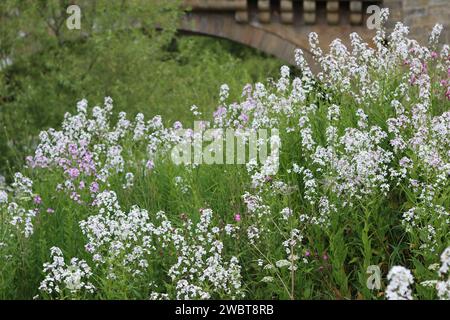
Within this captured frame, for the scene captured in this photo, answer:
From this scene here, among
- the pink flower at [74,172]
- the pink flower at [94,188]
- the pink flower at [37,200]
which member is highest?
the pink flower at [74,172]

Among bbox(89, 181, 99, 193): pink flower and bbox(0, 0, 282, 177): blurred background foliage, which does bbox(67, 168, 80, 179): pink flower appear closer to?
bbox(89, 181, 99, 193): pink flower

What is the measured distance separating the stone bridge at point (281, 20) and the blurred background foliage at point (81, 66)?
149 inches

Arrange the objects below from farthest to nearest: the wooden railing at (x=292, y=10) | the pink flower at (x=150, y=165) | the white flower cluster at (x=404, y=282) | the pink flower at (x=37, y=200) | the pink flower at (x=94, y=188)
Answer: 1. the wooden railing at (x=292, y=10)
2. the pink flower at (x=150, y=165)
3. the pink flower at (x=37, y=200)
4. the pink flower at (x=94, y=188)
5. the white flower cluster at (x=404, y=282)

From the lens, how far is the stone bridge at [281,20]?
18.6 m

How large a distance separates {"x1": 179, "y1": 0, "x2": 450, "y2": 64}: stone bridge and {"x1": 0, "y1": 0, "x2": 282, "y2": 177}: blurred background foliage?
3777 millimetres

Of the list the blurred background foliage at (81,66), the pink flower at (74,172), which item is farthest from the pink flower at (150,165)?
the blurred background foliage at (81,66)

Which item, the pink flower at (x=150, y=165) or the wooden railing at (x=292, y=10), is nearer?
the pink flower at (x=150, y=165)

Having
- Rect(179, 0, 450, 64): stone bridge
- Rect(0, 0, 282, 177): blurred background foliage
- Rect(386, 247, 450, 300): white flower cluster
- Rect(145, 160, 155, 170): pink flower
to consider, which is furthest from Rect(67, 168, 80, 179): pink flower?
Rect(179, 0, 450, 64): stone bridge

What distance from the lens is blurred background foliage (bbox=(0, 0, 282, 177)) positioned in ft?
46.5

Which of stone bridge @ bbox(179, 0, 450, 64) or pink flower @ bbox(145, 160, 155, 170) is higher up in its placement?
stone bridge @ bbox(179, 0, 450, 64)

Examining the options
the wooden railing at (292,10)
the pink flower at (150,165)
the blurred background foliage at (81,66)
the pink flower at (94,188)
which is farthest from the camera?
the wooden railing at (292,10)

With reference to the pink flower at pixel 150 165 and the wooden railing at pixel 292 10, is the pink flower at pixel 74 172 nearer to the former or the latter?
the pink flower at pixel 150 165

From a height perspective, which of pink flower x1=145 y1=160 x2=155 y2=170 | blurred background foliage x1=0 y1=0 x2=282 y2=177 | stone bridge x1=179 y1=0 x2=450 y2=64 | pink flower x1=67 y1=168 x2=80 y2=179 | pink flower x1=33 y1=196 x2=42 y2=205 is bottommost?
pink flower x1=33 y1=196 x2=42 y2=205

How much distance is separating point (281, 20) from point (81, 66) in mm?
5666
